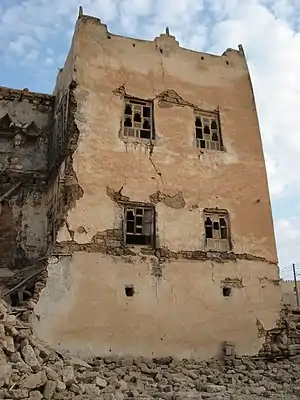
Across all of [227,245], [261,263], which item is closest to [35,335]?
[227,245]

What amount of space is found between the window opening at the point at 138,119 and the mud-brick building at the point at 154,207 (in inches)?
1.2

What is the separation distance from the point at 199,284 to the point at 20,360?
512cm

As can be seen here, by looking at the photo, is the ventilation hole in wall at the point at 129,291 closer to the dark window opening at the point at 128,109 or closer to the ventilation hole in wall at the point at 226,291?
the ventilation hole in wall at the point at 226,291

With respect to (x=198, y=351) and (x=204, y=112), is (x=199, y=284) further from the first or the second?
(x=204, y=112)

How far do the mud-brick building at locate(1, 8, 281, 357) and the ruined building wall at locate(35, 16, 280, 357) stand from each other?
0.03 metres

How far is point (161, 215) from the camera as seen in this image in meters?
11.1

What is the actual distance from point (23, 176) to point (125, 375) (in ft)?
22.6

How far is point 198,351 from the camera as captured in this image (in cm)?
1023

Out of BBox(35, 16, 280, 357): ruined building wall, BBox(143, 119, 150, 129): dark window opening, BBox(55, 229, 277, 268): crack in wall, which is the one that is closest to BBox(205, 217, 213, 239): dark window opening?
BBox(35, 16, 280, 357): ruined building wall

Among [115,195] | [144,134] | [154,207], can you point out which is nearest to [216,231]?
[154,207]

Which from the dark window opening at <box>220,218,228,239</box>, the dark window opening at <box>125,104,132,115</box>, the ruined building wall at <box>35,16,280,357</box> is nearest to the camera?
the ruined building wall at <box>35,16,280,357</box>

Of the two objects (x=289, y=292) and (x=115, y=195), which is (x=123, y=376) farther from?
(x=289, y=292)

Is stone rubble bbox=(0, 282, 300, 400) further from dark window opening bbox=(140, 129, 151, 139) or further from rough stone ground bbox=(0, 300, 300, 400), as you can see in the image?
dark window opening bbox=(140, 129, 151, 139)

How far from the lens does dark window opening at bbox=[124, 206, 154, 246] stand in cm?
1082
